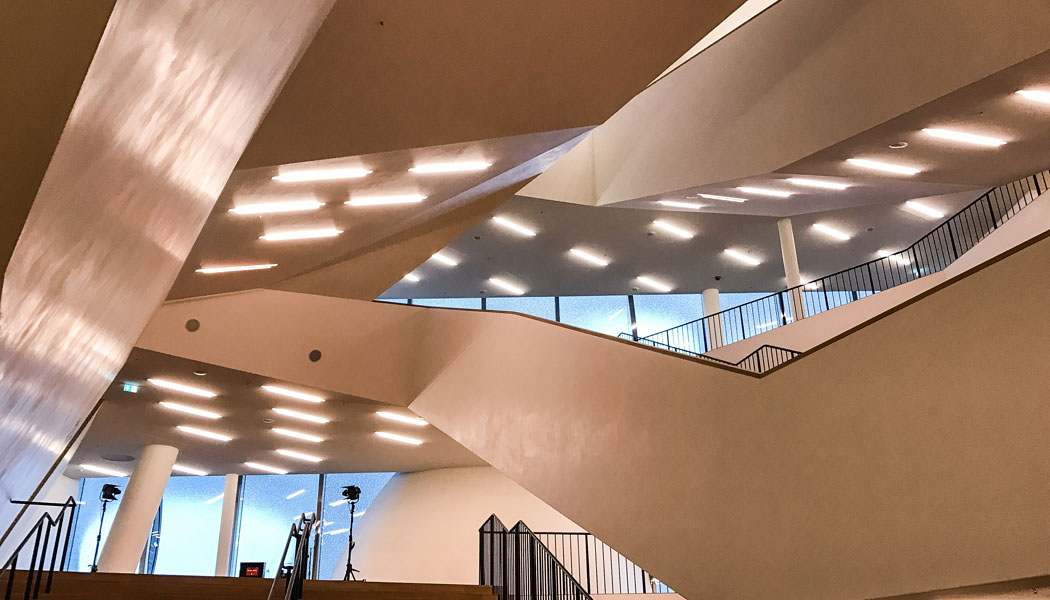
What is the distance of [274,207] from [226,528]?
402 inches

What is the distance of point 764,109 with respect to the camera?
12.9m

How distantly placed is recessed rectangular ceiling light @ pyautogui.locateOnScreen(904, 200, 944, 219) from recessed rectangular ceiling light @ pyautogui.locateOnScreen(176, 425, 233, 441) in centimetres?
1448

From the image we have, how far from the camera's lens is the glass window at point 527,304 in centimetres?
2178

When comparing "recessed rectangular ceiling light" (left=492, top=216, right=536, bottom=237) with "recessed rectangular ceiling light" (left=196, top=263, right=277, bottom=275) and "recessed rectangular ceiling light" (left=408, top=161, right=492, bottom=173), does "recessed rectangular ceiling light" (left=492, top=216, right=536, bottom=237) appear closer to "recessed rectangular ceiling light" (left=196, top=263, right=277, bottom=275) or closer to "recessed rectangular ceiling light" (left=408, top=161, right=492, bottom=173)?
"recessed rectangular ceiling light" (left=196, top=263, right=277, bottom=275)

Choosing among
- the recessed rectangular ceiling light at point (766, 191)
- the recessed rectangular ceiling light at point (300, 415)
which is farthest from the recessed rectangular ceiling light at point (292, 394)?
the recessed rectangular ceiling light at point (766, 191)

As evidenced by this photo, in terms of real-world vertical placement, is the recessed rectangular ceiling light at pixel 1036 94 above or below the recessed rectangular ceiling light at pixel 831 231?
below

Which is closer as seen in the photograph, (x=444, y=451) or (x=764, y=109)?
(x=764, y=109)

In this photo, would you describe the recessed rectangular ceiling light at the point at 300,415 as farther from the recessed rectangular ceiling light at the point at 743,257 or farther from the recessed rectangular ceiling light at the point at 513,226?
the recessed rectangular ceiling light at the point at 743,257

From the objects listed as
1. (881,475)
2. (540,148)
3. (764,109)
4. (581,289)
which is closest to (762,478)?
(881,475)

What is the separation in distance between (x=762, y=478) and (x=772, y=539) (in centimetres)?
60

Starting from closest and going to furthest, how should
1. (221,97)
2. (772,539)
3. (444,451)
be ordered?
(221,97)
(772,539)
(444,451)

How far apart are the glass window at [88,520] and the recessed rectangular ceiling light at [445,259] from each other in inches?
347

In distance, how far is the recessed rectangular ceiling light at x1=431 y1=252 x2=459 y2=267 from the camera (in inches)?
753

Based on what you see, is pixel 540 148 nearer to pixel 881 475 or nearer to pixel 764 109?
pixel 764 109
